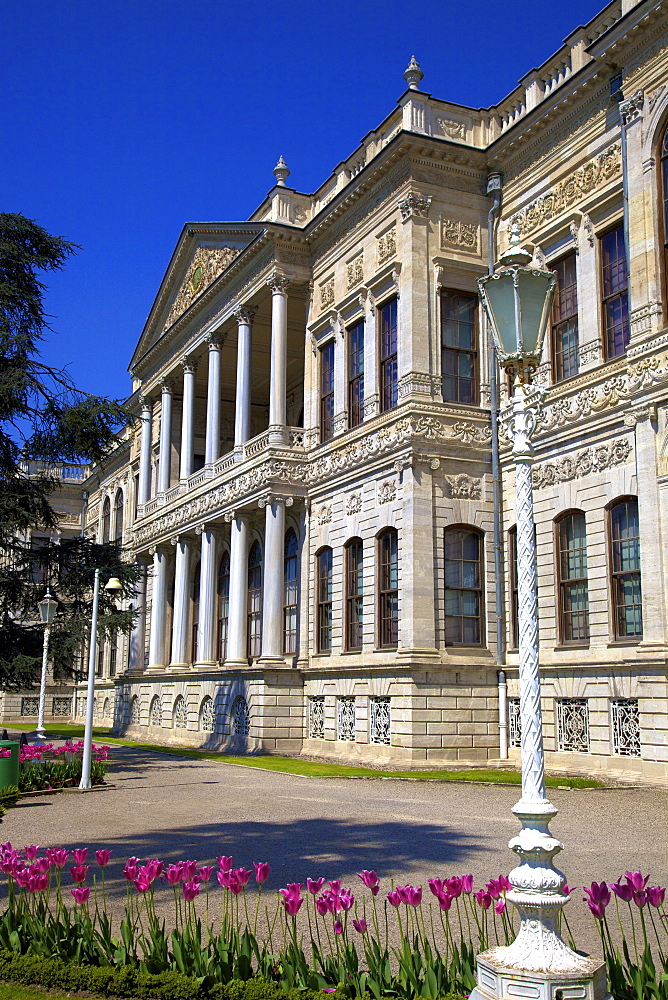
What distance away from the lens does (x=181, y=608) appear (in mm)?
39844

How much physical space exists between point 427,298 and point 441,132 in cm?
493

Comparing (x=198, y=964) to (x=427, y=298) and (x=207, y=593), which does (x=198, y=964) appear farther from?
(x=207, y=593)

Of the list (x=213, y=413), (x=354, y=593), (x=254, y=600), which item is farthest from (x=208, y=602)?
(x=354, y=593)

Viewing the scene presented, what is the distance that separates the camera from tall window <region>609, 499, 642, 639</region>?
69.4 ft

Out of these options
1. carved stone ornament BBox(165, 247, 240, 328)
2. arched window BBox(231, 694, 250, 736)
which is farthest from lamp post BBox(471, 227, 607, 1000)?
carved stone ornament BBox(165, 247, 240, 328)

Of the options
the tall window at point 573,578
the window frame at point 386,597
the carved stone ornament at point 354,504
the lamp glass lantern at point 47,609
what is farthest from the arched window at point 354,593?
the lamp glass lantern at point 47,609

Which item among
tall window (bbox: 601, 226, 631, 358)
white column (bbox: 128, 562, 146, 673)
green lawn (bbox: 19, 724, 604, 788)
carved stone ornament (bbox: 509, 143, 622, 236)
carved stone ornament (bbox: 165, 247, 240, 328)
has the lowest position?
green lawn (bbox: 19, 724, 604, 788)

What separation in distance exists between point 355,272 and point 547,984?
26934 millimetres

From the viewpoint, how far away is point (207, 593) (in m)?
36.8

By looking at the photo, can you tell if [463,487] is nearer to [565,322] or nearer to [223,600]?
[565,322]

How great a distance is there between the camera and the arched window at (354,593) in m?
28.5

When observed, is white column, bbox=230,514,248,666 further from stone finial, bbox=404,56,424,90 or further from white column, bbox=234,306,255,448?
stone finial, bbox=404,56,424,90

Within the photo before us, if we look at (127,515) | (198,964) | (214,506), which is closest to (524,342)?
(198,964)

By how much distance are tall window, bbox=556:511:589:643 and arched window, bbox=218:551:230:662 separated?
1807cm
